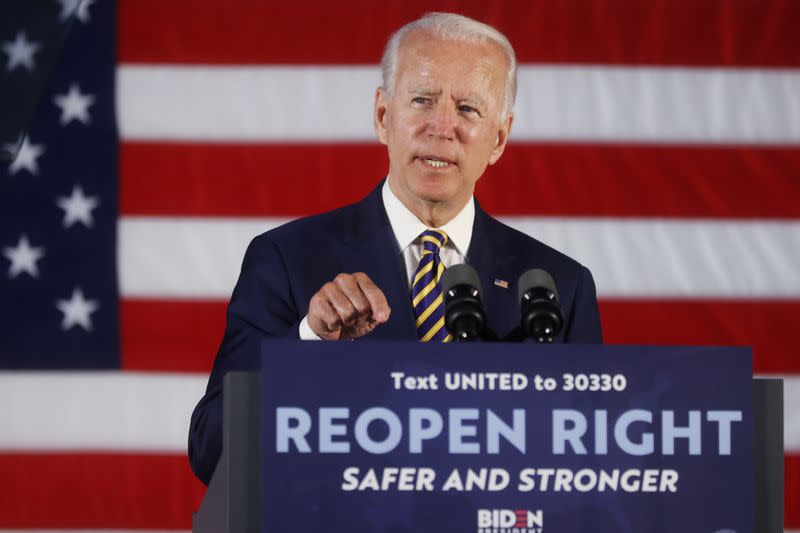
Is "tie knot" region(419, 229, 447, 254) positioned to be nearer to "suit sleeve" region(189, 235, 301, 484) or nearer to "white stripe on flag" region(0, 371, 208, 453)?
"suit sleeve" region(189, 235, 301, 484)

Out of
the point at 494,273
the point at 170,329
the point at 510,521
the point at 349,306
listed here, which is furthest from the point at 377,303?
the point at 170,329

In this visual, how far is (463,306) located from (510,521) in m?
0.23

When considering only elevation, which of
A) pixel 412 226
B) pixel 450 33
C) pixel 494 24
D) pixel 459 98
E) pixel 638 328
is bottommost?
pixel 412 226

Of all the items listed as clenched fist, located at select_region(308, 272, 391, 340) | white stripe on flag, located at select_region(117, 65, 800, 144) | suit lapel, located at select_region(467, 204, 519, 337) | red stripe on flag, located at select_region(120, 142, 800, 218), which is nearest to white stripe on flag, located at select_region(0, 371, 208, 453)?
red stripe on flag, located at select_region(120, 142, 800, 218)

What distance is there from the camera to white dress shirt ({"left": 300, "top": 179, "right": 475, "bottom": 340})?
196 centimetres

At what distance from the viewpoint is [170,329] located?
117 inches

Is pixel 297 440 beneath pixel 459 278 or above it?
beneath

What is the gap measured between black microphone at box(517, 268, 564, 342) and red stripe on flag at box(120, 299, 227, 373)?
1.86 meters

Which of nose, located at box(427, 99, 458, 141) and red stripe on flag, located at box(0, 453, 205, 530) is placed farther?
red stripe on flag, located at box(0, 453, 205, 530)

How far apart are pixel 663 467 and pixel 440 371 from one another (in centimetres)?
25

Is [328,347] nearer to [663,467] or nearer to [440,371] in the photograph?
[440,371]

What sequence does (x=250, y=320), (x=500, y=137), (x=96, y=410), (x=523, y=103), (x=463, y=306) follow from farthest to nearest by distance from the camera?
(x=523, y=103), (x=96, y=410), (x=500, y=137), (x=250, y=320), (x=463, y=306)

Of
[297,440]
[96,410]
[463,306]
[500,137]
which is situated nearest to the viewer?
[297,440]

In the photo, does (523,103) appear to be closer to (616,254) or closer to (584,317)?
(616,254)
